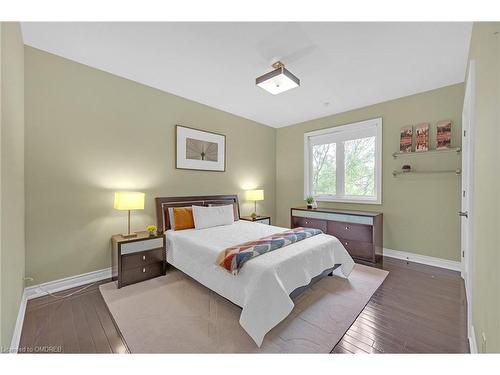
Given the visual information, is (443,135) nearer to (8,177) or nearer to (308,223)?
(308,223)

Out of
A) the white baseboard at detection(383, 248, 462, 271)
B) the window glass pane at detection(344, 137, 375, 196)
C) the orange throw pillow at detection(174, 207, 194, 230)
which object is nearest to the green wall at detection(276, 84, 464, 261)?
the white baseboard at detection(383, 248, 462, 271)

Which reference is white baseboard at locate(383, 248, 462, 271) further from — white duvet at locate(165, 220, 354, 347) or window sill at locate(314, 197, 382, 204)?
white duvet at locate(165, 220, 354, 347)

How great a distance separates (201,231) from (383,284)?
2.41m

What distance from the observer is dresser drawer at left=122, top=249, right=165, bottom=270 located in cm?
246

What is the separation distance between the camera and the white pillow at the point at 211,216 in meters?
3.15

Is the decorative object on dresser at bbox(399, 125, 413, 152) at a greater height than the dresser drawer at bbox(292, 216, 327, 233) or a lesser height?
greater

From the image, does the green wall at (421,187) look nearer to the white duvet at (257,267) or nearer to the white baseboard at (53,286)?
the white duvet at (257,267)

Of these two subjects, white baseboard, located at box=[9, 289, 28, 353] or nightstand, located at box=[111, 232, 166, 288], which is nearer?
white baseboard, located at box=[9, 289, 28, 353]

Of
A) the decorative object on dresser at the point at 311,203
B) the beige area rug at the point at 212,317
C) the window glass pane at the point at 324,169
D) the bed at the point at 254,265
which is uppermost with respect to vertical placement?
the window glass pane at the point at 324,169

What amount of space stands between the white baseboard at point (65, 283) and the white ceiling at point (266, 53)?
2538 mm

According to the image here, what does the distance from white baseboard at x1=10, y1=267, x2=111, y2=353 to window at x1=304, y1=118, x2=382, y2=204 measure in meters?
3.85

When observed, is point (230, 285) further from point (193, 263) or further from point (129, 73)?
point (129, 73)

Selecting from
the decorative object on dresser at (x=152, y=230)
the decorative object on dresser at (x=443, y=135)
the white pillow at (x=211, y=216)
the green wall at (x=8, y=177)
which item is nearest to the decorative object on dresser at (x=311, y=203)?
the white pillow at (x=211, y=216)

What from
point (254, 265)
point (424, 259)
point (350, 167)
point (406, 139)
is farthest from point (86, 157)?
point (424, 259)
